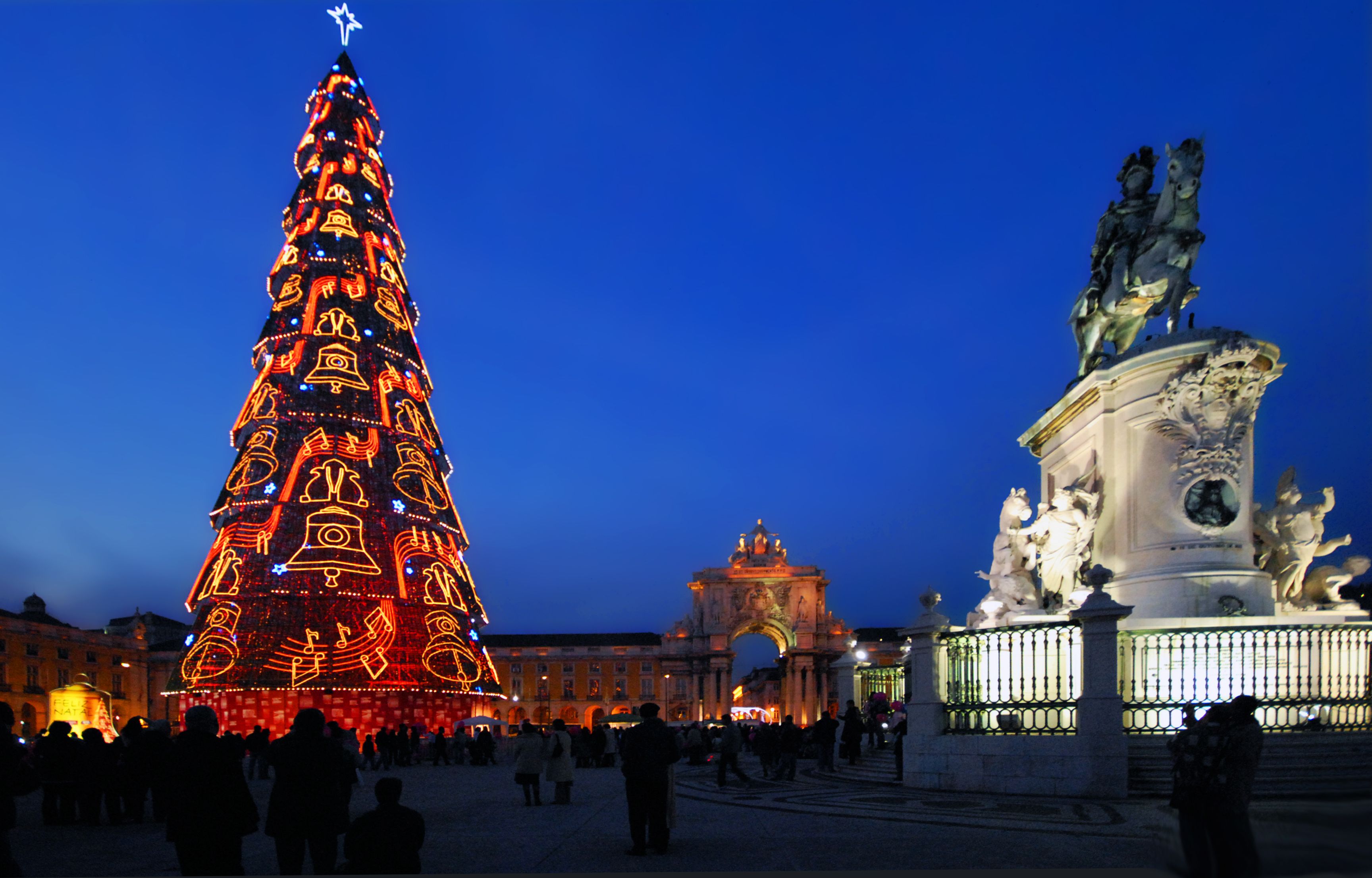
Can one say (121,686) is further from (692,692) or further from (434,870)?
(434,870)

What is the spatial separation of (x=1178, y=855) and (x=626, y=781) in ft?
16.4

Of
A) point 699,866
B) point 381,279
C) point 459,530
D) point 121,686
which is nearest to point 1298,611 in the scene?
point 699,866

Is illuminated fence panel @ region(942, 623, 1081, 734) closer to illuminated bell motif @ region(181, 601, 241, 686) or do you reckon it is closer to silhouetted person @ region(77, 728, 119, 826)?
silhouetted person @ region(77, 728, 119, 826)

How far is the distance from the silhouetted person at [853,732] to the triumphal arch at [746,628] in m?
66.7

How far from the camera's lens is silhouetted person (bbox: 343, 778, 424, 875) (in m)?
4.32

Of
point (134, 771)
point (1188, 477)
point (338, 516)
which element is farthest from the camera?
point (338, 516)

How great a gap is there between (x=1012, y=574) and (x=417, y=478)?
55.9 feet

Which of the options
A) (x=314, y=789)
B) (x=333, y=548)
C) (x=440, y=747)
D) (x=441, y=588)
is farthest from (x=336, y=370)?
(x=314, y=789)

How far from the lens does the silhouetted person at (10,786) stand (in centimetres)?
522

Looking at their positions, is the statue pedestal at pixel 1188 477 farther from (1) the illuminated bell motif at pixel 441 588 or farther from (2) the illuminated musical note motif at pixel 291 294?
(2) the illuminated musical note motif at pixel 291 294

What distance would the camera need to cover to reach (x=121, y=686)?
6769cm

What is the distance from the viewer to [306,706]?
79.3 ft

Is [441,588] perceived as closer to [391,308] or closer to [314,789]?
[391,308]

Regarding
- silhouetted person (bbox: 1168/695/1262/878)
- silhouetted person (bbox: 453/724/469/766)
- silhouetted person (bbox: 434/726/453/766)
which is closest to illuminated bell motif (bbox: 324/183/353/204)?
silhouetted person (bbox: 434/726/453/766)
